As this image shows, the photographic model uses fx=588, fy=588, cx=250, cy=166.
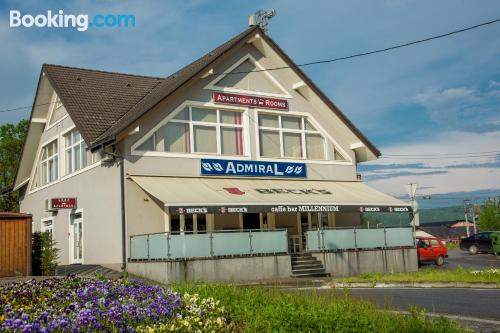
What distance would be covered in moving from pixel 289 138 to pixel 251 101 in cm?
262

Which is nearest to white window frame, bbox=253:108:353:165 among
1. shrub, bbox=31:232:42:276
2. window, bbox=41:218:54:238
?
shrub, bbox=31:232:42:276

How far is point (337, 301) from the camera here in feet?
28.7

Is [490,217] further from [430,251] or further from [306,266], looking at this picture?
[306,266]

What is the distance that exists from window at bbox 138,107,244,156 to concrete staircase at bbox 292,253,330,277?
204 inches

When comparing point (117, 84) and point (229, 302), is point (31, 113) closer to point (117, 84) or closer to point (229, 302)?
point (117, 84)

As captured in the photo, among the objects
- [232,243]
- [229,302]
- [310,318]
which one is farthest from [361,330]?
[232,243]

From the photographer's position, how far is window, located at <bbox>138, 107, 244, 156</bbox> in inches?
883

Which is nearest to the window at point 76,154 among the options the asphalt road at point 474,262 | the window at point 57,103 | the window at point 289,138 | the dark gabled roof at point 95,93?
the dark gabled roof at point 95,93

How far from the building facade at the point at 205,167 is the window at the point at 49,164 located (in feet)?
0.32

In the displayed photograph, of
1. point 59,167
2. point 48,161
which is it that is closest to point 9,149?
point 48,161

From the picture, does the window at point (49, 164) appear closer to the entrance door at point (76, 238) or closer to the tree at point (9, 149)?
the entrance door at point (76, 238)

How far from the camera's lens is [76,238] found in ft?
80.5

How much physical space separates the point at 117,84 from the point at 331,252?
12.9m

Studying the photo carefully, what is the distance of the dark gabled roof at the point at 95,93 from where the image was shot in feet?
75.9
